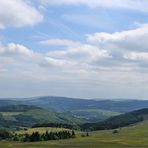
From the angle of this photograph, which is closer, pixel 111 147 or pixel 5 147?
pixel 111 147

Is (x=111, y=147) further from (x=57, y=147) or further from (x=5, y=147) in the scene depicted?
(x=5, y=147)

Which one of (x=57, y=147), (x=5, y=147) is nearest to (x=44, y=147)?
(x=57, y=147)

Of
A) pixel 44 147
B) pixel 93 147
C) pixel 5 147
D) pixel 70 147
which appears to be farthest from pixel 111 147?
pixel 5 147

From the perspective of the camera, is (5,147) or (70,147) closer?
(70,147)

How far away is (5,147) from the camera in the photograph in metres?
192

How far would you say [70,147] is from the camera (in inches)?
6944

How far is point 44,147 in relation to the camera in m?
185

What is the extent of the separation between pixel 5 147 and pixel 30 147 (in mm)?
13644

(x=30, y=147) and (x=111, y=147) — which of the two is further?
(x=30, y=147)

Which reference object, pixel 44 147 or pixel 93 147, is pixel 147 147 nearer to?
pixel 93 147

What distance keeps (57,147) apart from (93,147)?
62.8 feet

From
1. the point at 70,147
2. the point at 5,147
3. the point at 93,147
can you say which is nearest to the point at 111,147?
the point at 93,147

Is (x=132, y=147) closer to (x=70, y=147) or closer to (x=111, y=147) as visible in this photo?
(x=111, y=147)

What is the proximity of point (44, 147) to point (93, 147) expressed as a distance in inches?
1047
